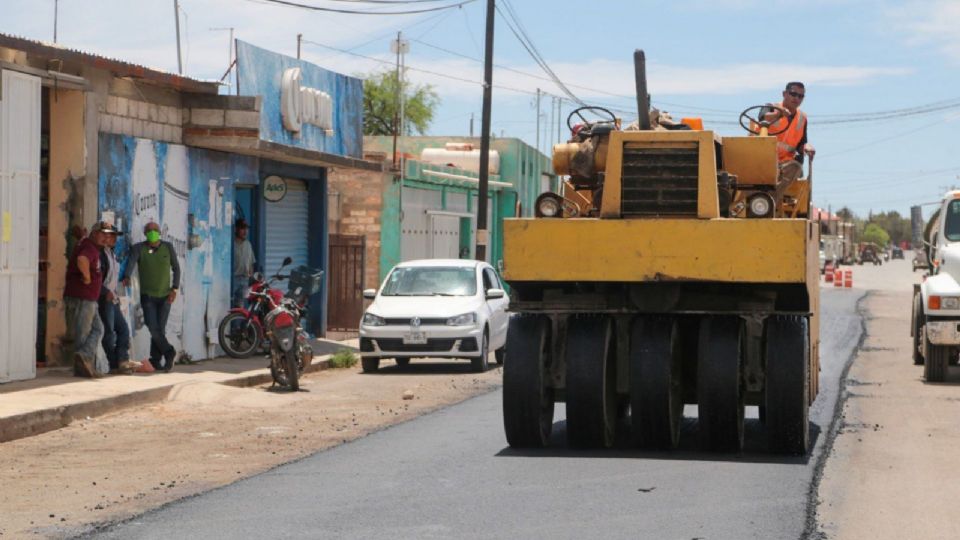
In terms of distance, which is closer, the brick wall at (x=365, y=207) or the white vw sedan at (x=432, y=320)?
the white vw sedan at (x=432, y=320)

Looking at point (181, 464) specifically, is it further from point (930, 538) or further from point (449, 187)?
point (449, 187)

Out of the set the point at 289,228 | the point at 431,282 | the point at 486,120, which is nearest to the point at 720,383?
the point at 431,282

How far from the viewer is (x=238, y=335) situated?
74.3ft

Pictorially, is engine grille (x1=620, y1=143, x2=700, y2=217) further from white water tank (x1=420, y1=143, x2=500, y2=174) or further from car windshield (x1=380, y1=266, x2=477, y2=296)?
white water tank (x1=420, y1=143, x2=500, y2=174)

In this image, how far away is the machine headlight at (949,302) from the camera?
62.3 ft

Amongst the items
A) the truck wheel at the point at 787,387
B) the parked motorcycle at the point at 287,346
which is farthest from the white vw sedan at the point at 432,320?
the truck wheel at the point at 787,387

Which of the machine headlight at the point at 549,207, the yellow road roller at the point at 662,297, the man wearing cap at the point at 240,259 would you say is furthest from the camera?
the man wearing cap at the point at 240,259

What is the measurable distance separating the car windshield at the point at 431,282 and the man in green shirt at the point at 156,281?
400cm

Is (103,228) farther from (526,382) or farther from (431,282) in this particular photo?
(526,382)

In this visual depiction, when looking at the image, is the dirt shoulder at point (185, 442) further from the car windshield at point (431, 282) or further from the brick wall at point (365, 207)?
the brick wall at point (365, 207)

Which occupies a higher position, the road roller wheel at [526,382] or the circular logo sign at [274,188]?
the circular logo sign at [274,188]

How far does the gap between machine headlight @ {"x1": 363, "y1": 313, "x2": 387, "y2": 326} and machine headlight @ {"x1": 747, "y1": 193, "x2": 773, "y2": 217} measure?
10391mm

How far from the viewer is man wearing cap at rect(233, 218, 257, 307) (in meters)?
23.9

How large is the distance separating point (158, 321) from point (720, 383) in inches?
386
